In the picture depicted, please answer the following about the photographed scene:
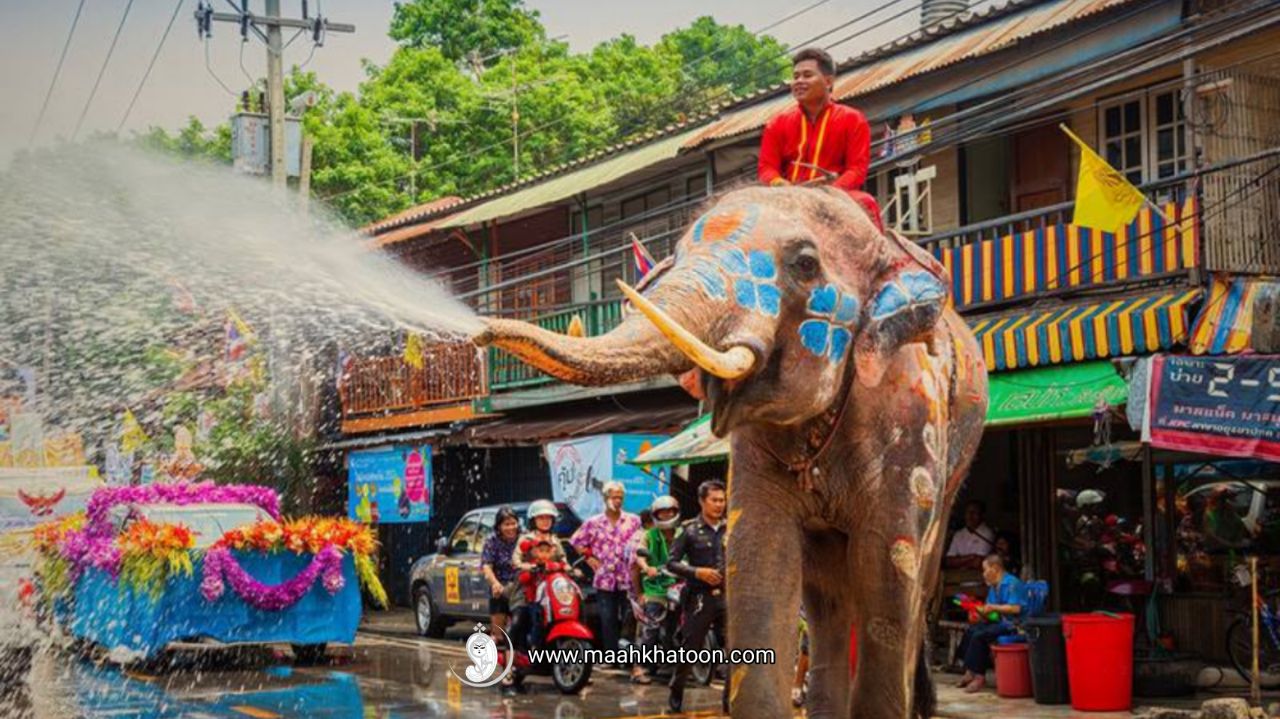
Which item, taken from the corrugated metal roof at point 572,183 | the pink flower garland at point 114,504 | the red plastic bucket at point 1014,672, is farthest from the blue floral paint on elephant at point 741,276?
the corrugated metal roof at point 572,183

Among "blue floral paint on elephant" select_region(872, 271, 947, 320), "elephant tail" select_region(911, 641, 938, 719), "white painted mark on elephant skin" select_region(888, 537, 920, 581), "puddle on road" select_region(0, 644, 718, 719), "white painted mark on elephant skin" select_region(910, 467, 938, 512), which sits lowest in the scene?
"puddle on road" select_region(0, 644, 718, 719)

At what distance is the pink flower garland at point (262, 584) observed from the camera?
1659 centimetres

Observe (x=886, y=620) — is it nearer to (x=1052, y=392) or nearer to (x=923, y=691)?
(x=923, y=691)

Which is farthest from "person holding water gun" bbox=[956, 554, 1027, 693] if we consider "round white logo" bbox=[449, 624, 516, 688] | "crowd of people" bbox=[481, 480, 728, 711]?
"round white logo" bbox=[449, 624, 516, 688]

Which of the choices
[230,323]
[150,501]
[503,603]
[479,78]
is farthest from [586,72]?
[503,603]

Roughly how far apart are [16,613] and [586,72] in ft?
91.6

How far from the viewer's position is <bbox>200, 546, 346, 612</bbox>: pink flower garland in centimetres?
1659

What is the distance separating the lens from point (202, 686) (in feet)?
50.4

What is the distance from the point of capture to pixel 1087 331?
14.5 meters

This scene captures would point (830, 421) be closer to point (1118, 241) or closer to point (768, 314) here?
point (768, 314)

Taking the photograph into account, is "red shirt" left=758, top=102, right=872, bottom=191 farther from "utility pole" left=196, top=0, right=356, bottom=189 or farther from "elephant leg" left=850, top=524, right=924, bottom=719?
"utility pole" left=196, top=0, right=356, bottom=189

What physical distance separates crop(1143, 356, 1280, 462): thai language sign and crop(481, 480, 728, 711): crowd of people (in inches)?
135

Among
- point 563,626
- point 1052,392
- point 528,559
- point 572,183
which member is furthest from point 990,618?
point 572,183

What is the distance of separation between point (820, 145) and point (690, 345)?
231cm
